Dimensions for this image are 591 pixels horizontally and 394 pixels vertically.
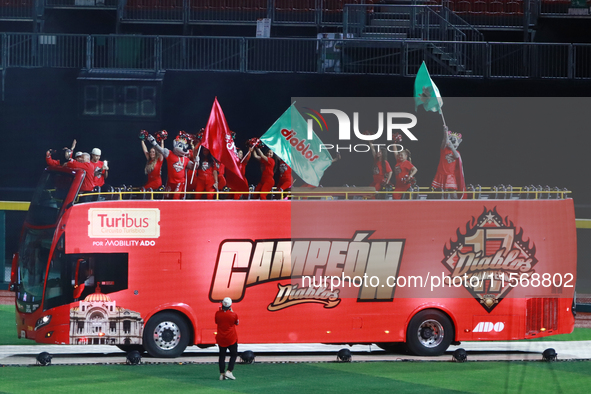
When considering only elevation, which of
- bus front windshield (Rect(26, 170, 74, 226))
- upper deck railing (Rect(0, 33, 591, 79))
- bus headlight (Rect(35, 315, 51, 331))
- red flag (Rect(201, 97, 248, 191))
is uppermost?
upper deck railing (Rect(0, 33, 591, 79))

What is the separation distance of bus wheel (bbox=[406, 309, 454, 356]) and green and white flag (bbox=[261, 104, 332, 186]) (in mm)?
3756

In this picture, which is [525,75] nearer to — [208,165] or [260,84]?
[260,84]

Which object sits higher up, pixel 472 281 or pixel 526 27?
pixel 526 27

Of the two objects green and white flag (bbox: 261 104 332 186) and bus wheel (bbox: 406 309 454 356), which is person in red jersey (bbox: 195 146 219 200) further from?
bus wheel (bbox: 406 309 454 356)

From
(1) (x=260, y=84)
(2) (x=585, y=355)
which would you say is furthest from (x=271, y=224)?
(1) (x=260, y=84)

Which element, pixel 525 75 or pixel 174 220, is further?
pixel 525 75

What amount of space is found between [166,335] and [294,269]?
9.15 ft

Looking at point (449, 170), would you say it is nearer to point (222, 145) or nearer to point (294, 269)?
point (294, 269)

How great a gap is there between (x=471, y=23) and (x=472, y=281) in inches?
647

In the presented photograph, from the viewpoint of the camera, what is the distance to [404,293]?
60.9 feet

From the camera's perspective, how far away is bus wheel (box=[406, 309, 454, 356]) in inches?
733

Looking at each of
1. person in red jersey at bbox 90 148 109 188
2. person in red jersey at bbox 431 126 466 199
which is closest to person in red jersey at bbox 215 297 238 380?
person in red jersey at bbox 431 126 466 199

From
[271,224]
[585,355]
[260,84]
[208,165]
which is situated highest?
[260,84]

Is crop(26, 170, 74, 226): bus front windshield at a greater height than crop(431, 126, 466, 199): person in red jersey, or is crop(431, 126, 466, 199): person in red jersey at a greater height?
crop(431, 126, 466, 199): person in red jersey
